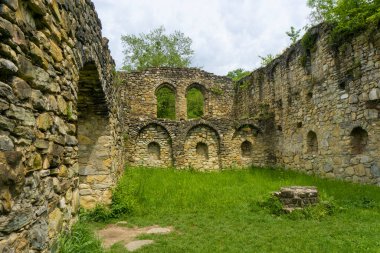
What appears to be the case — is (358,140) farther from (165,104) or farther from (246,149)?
(165,104)

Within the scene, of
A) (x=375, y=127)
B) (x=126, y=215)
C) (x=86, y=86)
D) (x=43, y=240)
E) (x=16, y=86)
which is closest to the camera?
(x=16, y=86)

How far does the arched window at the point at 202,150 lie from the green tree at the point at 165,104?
1110 cm

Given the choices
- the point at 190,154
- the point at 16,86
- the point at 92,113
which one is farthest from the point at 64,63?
the point at 190,154

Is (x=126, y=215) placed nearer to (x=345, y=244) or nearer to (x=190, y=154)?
(x=345, y=244)

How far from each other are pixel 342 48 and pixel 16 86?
11150 mm

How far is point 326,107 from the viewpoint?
11.9m

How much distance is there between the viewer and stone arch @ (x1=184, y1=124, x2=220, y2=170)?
1554 cm

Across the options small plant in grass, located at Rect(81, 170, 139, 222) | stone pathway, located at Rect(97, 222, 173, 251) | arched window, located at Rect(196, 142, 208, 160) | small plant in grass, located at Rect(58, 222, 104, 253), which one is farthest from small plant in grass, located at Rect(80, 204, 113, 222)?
arched window, located at Rect(196, 142, 208, 160)

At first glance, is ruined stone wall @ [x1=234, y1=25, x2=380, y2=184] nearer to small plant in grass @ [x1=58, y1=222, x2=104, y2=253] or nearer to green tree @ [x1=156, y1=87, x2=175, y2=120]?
small plant in grass @ [x1=58, y1=222, x2=104, y2=253]

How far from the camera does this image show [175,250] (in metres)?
5.25

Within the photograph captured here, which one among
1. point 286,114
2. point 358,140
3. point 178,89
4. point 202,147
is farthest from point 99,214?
point 178,89

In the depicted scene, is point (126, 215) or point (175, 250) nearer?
point (175, 250)

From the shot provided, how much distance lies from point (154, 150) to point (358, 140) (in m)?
8.95

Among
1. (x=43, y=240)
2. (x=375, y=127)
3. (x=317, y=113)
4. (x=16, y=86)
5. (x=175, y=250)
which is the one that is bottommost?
(x=175, y=250)
